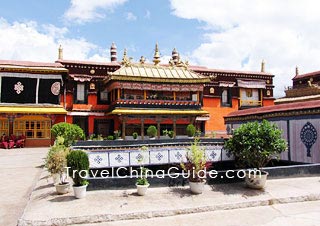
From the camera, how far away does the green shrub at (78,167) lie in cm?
781

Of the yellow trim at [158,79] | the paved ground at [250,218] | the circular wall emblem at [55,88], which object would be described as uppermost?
the yellow trim at [158,79]

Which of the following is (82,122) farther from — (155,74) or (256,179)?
(256,179)

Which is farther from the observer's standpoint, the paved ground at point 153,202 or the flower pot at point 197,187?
the flower pot at point 197,187

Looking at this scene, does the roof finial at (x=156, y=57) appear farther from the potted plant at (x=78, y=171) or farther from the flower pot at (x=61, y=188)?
the potted plant at (x=78, y=171)

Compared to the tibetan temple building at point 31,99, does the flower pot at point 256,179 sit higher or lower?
lower

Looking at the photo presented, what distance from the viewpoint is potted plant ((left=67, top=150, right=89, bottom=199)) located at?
781cm

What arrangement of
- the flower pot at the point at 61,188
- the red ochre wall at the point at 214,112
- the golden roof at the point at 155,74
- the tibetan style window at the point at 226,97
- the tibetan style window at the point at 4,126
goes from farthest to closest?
the tibetan style window at the point at 226,97
the red ochre wall at the point at 214,112
the golden roof at the point at 155,74
the tibetan style window at the point at 4,126
the flower pot at the point at 61,188

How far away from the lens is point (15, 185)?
33.1 ft

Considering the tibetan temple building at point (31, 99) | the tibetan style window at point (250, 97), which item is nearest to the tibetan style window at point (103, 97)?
the tibetan temple building at point (31, 99)

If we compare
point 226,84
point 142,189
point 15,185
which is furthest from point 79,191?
point 226,84

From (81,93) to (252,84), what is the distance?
18.5 m

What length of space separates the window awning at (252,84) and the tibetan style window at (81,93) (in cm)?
1646

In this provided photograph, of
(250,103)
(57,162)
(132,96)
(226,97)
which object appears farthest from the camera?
(250,103)

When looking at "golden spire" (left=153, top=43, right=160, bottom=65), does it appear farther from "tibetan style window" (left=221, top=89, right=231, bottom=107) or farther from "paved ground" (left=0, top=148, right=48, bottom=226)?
"paved ground" (left=0, top=148, right=48, bottom=226)
